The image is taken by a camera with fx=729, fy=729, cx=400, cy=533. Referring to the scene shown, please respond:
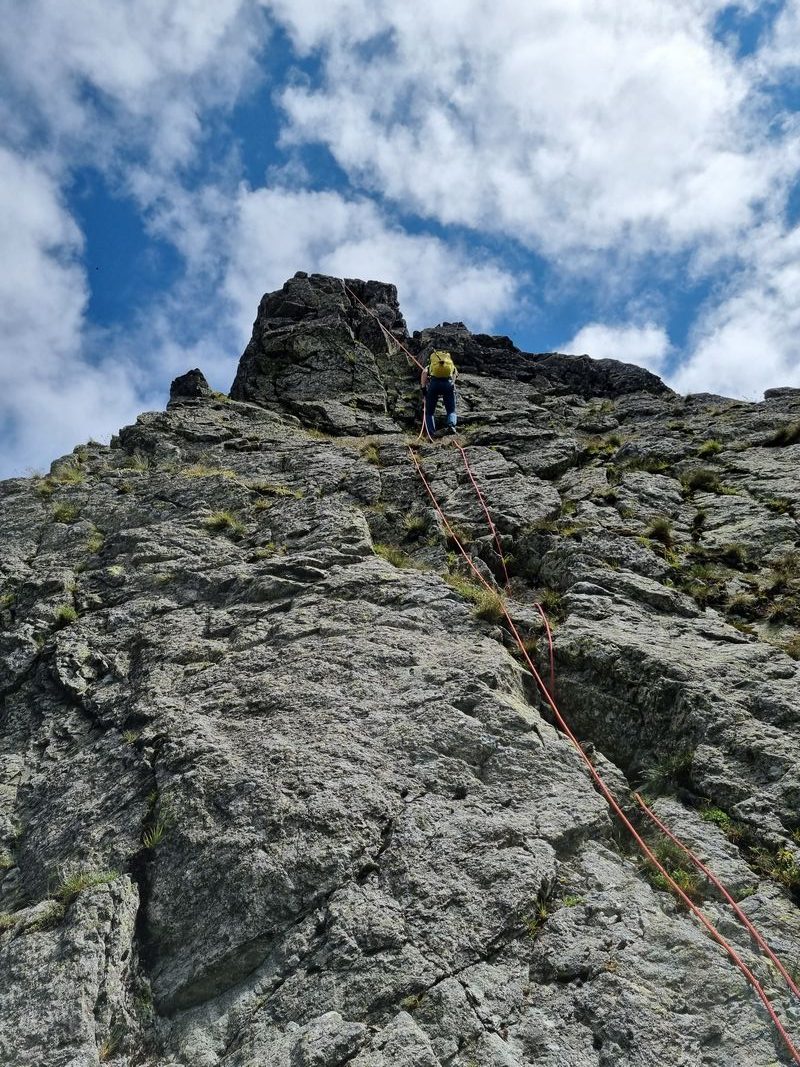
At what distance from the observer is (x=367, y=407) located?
70.2 ft

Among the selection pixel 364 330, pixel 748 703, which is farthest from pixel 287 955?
pixel 364 330

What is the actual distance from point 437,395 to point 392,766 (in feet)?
44.7

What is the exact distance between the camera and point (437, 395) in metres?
19.8

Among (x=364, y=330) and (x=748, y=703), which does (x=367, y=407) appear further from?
(x=748, y=703)

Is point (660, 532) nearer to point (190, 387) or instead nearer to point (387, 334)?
point (190, 387)

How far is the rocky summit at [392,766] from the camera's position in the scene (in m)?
5.79

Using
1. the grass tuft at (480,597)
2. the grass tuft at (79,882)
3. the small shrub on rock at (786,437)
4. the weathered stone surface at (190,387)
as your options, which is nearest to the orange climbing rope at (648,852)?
the grass tuft at (480,597)

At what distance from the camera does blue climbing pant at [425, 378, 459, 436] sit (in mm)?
19453

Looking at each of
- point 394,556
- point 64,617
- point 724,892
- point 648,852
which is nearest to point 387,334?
point 394,556

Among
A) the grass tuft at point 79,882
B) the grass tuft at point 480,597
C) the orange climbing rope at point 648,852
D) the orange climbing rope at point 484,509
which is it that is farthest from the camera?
the orange climbing rope at point 484,509

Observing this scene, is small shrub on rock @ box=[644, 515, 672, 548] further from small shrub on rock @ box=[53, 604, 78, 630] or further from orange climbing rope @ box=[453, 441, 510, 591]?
small shrub on rock @ box=[53, 604, 78, 630]

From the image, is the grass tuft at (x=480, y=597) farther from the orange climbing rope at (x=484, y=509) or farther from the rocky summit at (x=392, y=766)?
the orange climbing rope at (x=484, y=509)

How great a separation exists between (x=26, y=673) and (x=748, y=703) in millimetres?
9341

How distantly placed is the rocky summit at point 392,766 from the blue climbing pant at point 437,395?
4.43 metres
